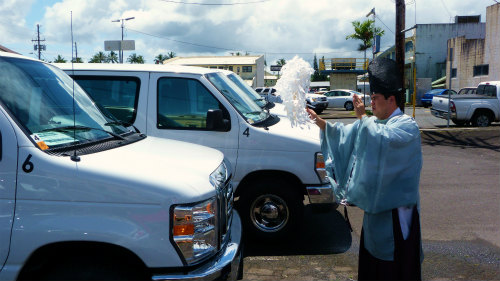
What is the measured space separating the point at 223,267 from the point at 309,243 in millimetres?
2804

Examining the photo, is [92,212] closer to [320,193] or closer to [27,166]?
[27,166]

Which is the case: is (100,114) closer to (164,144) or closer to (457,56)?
(164,144)

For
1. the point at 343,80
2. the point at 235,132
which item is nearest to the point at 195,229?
the point at 235,132

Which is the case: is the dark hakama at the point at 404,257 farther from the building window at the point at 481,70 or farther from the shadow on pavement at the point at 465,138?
the building window at the point at 481,70

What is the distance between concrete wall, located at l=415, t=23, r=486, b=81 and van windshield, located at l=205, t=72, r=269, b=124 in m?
41.0

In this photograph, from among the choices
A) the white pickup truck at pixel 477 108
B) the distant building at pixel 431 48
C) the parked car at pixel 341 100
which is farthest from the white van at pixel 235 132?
the distant building at pixel 431 48

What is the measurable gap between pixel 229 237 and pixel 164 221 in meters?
0.92

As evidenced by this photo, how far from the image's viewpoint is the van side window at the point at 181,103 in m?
5.49

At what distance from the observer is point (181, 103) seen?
554cm

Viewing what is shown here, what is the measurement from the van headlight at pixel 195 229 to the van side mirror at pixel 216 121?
2.12 meters

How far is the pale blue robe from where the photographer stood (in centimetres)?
267

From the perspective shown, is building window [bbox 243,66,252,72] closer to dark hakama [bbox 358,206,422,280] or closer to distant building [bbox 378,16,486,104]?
distant building [bbox 378,16,486,104]

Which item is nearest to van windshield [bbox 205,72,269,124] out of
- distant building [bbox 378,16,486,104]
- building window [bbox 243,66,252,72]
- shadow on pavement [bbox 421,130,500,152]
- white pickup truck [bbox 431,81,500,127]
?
shadow on pavement [bbox 421,130,500,152]

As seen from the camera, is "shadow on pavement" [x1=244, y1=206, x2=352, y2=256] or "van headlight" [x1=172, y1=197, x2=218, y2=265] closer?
"van headlight" [x1=172, y1=197, x2=218, y2=265]
